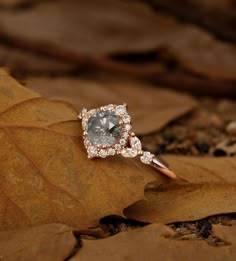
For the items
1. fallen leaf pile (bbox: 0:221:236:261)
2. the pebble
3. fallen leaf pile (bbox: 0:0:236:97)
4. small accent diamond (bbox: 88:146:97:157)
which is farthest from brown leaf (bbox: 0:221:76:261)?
fallen leaf pile (bbox: 0:0:236:97)

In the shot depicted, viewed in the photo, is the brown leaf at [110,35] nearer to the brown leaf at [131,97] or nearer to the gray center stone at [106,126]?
the brown leaf at [131,97]

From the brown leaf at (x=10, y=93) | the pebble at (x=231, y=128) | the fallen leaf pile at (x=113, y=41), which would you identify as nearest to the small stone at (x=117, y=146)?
the brown leaf at (x=10, y=93)

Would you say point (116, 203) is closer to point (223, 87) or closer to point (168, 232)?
point (168, 232)

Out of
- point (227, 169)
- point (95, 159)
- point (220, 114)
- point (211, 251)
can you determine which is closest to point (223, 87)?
point (220, 114)

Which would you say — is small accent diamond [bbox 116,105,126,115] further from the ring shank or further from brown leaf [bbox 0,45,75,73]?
brown leaf [bbox 0,45,75,73]

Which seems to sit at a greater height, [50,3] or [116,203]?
[50,3]

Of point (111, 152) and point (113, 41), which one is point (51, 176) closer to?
point (111, 152)
